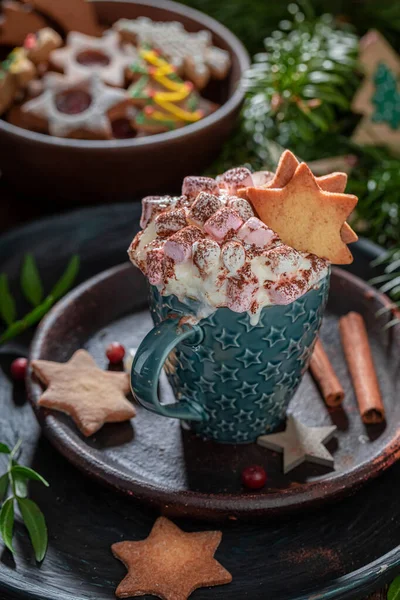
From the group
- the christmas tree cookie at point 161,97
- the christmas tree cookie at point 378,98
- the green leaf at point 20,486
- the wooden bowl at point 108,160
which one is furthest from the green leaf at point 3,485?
the christmas tree cookie at point 378,98

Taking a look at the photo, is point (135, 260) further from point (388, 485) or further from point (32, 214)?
point (32, 214)

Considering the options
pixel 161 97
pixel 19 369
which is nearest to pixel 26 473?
pixel 19 369

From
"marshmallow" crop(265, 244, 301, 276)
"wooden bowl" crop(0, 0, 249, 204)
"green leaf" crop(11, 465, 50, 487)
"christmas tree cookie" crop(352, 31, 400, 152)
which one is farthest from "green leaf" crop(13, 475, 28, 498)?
"christmas tree cookie" crop(352, 31, 400, 152)

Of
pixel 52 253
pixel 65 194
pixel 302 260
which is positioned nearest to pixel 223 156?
pixel 65 194

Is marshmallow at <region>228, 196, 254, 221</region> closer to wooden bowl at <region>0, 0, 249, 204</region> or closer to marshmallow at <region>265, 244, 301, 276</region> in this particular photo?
marshmallow at <region>265, 244, 301, 276</region>

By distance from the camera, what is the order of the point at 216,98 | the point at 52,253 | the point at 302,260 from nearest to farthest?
1. the point at 302,260
2. the point at 52,253
3. the point at 216,98
